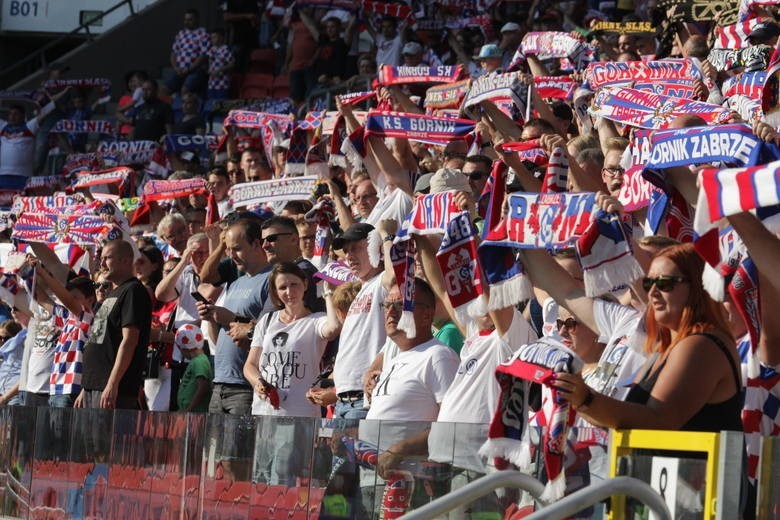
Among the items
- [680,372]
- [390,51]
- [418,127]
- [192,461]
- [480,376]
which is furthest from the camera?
[390,51]

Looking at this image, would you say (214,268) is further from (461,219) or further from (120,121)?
(120,121)

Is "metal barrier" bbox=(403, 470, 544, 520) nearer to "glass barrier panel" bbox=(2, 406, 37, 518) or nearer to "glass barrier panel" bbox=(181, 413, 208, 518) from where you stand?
"glass barrier panel" bbox=(181, 413, 208, 518)

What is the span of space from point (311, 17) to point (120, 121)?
134 inches

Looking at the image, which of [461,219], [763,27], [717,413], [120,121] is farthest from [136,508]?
[120,121]

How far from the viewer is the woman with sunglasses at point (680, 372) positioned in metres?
4.50

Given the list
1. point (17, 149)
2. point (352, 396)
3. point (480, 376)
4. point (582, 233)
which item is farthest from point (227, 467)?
point (17, 149)

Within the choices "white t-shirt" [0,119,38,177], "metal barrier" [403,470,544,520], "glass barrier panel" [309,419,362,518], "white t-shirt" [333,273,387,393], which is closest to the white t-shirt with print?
"white t-shirt" [333,273,387,393]

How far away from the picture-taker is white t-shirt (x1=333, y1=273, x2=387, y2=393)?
8.02 meters

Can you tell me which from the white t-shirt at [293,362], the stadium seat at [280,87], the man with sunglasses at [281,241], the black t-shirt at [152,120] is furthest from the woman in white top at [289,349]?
Result: the stadium seat at [280,87]

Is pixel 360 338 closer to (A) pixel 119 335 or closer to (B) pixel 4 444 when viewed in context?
(A) pixel 119 335

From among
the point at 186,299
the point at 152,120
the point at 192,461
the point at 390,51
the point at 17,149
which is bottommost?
the point at 192,461

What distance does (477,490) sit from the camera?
181 inches

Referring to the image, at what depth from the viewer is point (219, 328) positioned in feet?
33.5

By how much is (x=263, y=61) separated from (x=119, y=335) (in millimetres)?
12677
